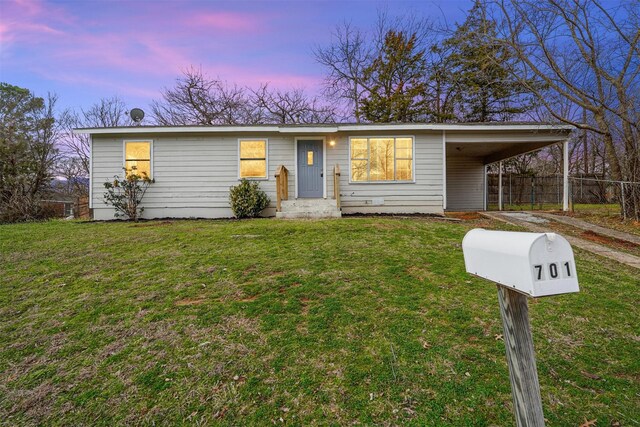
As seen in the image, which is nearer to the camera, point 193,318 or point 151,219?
point 193,318

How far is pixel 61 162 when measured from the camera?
16.4 meters

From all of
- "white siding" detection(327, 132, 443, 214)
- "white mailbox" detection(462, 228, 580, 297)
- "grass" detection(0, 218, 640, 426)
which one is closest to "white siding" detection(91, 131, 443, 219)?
"white siding" detection(327, 132, 443, 214)

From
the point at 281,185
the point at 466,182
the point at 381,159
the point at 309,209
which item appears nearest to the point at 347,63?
the point at 466,182

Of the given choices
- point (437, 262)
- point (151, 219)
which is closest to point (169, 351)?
point (437, 262)

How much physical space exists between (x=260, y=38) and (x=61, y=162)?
43.1 feet

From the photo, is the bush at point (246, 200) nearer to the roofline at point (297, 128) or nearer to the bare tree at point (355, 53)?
the roofline at point (297, 128)

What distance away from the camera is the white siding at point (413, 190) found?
9422mm

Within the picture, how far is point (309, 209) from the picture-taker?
8.58 meters

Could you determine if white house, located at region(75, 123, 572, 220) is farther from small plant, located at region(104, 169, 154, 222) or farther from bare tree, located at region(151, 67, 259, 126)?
bare tree, located at region(151, 67, 259, 126)

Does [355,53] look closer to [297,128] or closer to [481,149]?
[481,149]

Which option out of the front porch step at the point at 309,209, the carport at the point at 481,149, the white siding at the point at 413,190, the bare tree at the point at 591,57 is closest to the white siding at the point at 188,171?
the front porch step at the point at 309,209

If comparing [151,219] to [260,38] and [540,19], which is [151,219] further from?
[540,19]

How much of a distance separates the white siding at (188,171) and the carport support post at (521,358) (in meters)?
8.63

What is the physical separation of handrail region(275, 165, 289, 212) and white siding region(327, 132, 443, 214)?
5.85ft
